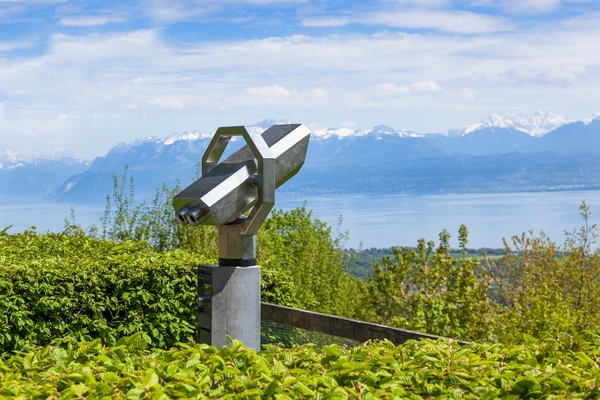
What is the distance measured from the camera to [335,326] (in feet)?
15.9

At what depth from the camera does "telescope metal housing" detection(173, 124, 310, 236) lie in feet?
12.8

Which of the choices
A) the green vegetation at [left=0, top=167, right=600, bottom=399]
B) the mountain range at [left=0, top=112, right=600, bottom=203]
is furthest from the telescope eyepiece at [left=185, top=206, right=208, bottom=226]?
the mountain range at [left=0, top=112, right=600, bottom=203]

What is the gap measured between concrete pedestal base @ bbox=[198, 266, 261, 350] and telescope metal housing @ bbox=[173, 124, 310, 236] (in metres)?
0.27

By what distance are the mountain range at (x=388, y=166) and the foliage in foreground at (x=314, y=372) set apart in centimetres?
6882

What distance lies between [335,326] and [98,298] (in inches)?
78.3

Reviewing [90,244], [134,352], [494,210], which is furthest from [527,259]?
[494,210]

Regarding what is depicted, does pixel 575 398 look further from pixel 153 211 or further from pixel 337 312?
pixel 153 211

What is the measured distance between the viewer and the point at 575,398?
7.82ft

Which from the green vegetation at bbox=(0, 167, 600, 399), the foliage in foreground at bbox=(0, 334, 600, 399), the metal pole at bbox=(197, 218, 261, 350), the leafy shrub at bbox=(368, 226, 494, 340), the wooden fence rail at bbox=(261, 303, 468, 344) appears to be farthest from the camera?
the leafy shrub at bbox=(368, 226, 494, 340)

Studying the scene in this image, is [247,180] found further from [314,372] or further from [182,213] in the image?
[314,372]

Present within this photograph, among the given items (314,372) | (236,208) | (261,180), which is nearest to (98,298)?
(236,208)

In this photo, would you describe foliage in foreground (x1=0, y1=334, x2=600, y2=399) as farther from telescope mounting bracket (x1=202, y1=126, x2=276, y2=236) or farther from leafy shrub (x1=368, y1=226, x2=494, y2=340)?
leafy shrub (x1=368, y1=226, x2=494, y2=340)

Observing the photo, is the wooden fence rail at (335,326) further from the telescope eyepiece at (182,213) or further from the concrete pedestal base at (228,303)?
the telescope eyepiece at (182,213)

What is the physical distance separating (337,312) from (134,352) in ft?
29.5
